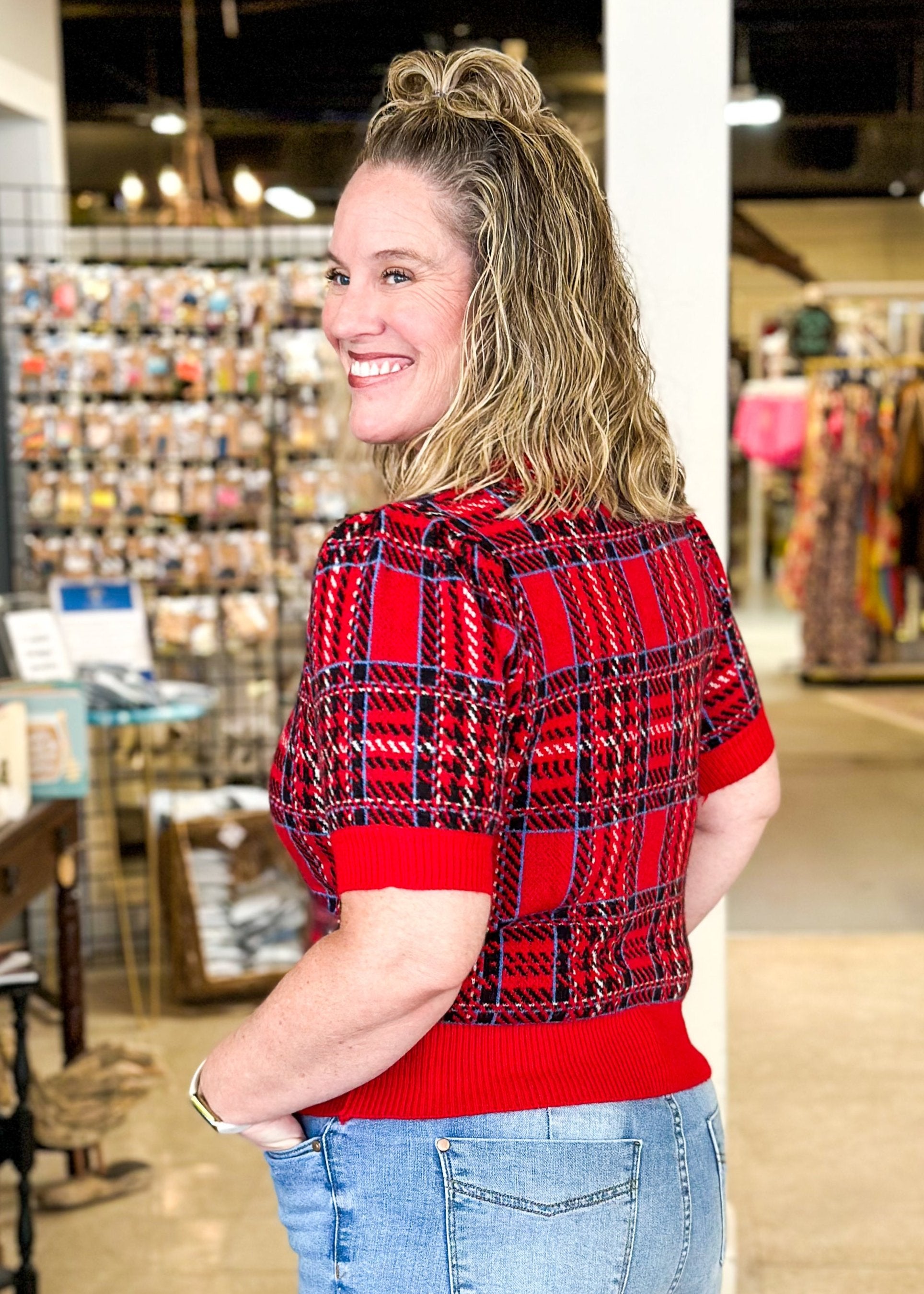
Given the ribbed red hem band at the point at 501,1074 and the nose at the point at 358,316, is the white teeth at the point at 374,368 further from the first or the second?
the ribbed red hem band at the point at 501,1074

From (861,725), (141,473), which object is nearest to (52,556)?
(141,473)

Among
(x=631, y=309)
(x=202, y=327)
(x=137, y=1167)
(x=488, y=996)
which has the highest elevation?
(x=202, y=327)

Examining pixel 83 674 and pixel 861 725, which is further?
pixel 861 725

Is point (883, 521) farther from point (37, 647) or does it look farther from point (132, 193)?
point (37, 647)

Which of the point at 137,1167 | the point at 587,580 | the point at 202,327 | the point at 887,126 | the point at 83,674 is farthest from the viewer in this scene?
the point at 887,126

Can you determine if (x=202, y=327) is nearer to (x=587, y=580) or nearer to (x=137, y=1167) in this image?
(x=137, y=1167)

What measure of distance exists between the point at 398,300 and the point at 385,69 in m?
8.81

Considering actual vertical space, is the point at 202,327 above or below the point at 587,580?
above

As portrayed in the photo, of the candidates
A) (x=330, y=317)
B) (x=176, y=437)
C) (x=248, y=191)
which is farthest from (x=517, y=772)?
(x=248, y=191)

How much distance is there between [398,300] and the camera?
1139 mm

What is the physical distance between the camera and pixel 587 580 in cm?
110

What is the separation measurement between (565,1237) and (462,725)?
403 millimetres

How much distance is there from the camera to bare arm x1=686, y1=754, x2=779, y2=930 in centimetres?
145

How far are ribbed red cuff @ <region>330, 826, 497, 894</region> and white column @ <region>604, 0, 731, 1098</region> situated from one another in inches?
57.5
